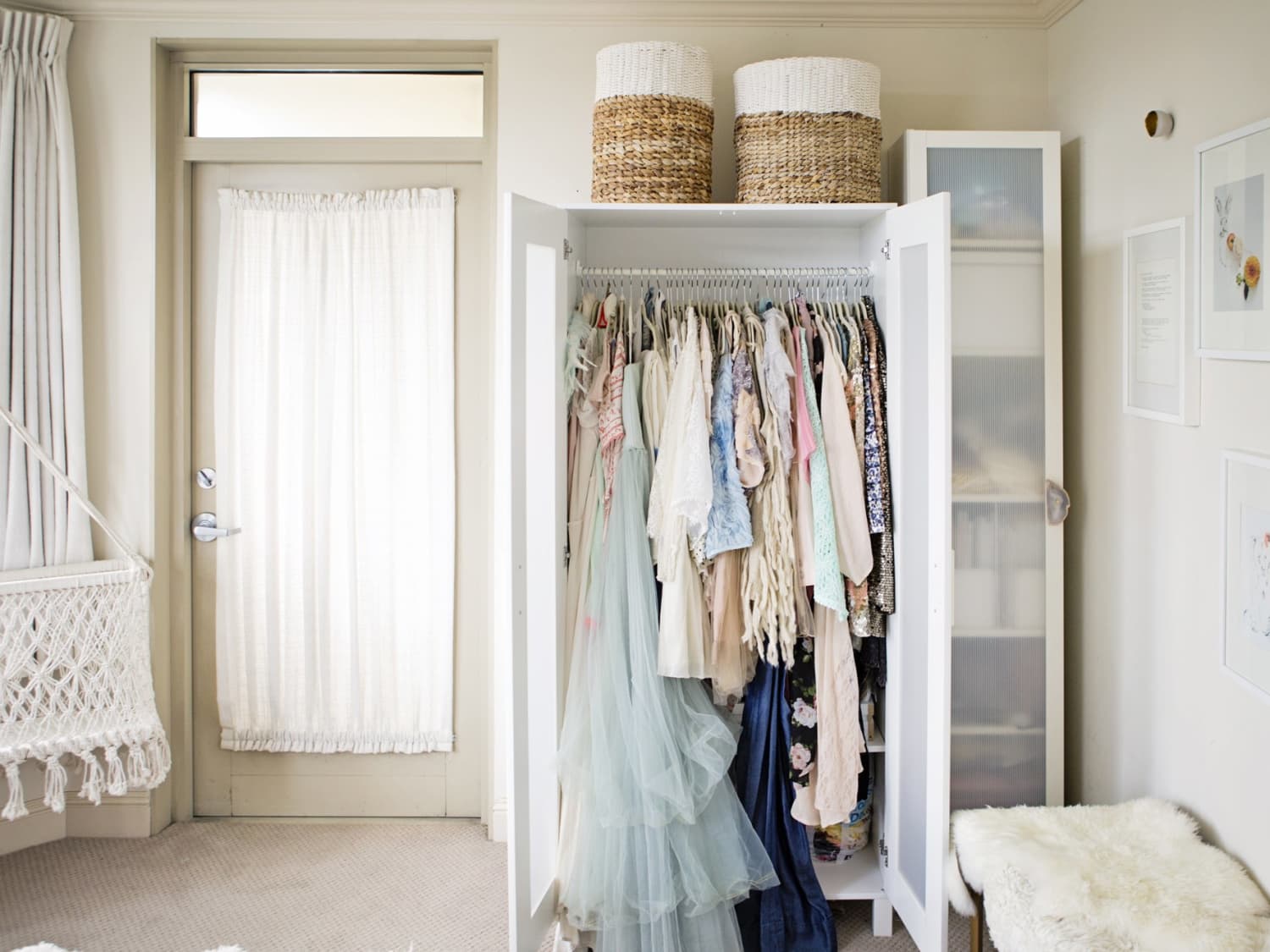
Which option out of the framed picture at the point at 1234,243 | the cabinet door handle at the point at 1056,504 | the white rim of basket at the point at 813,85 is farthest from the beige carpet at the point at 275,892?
the white rim of basket at the point at 813,85

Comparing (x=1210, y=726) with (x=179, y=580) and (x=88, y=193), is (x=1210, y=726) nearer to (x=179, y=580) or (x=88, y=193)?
(x=179, y=580)

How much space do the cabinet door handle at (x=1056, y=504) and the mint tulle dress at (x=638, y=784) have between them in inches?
39.0

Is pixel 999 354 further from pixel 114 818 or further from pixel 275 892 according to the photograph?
pixel 114 818

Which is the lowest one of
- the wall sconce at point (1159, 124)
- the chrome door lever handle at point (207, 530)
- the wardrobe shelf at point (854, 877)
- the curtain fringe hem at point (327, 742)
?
the wardrobe shelf at point (854, 877)

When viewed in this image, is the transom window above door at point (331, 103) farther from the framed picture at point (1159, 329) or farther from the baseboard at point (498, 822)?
the baseboard at point (498, 822)

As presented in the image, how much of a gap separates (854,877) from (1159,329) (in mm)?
1575

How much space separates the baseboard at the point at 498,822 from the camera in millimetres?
3191

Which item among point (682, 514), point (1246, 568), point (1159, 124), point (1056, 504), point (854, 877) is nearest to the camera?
point (1246, 568)

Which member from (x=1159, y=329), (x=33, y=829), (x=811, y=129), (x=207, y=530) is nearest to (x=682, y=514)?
(x=811, y=129)

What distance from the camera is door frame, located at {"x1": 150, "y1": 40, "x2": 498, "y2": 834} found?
3.17 metres

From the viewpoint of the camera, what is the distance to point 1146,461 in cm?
245

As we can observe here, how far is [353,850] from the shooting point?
3.15 metres

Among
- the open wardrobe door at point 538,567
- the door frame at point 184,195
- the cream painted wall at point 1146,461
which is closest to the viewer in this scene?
the cream painted wall at point 1146,461

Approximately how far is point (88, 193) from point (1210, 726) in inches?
128
